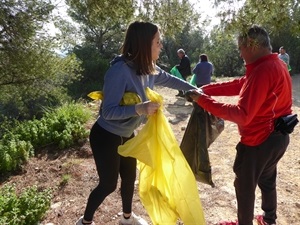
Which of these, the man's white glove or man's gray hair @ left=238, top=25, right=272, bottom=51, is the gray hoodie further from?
man's gray hair @ left=238, top=25, right=272, bottom=51

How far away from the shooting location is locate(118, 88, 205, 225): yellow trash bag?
222 centimetres

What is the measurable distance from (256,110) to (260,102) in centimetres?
6

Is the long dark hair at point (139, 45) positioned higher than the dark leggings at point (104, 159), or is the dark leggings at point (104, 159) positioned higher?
the long dark hair at point (139, 45)

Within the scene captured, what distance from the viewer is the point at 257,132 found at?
2.21 meters

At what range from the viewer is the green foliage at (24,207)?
2762 millimetres

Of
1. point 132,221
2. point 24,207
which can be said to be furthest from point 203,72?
point 24,207

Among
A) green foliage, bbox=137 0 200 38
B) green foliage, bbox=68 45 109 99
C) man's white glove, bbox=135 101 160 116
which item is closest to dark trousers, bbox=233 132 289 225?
man's white glove, bbox=135 101 160 116

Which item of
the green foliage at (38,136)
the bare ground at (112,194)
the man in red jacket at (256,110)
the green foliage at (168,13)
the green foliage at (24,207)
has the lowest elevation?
the bare ground at (112,194)

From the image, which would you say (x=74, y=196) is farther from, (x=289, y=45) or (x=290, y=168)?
(x=289, y=45)

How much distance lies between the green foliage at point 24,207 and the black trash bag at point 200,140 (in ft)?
5.11

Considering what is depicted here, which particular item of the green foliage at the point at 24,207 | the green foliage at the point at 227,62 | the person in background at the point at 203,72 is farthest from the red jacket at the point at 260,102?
the green foliage at the point at 227,62

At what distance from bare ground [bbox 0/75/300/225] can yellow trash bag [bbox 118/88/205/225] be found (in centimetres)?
80

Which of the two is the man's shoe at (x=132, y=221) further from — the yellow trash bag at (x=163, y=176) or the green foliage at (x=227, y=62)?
the green foliage at (x=227, y=62)

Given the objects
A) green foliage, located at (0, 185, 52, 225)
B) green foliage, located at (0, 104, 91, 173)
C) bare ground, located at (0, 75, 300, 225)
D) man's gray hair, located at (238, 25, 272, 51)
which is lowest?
bare ground, located at (0, 75, 300, 225)
